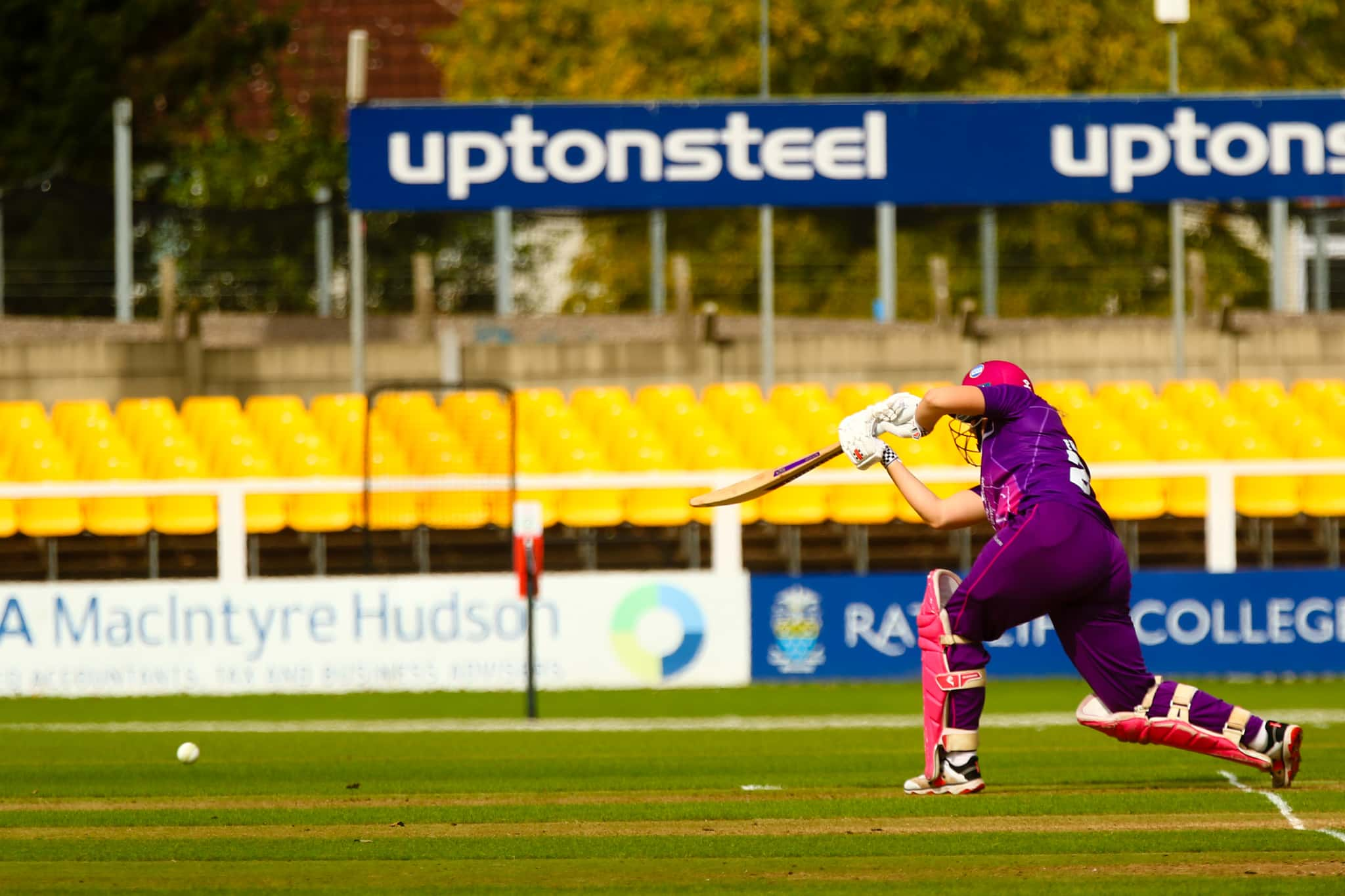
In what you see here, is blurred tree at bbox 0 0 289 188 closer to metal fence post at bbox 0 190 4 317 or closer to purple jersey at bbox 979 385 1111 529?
metal fence post at bbox 0 190 4 317

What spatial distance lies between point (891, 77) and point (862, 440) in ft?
90.5

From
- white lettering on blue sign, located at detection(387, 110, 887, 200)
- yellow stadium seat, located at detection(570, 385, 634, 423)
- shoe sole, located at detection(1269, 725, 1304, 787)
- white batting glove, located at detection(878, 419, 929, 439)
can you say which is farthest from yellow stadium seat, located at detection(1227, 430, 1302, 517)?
white batting glove, located at detection(878, 419, 929, 439)

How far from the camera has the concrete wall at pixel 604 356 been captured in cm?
1991

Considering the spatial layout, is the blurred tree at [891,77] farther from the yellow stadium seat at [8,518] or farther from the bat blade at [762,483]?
the bat blade at [762,483]

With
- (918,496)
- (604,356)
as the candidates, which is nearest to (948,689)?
(918,496)

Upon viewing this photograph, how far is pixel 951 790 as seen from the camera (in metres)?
8.69

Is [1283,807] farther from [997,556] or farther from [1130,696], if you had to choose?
[997,556]

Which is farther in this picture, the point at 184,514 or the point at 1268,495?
the point at 1268,495

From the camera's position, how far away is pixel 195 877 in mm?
7094

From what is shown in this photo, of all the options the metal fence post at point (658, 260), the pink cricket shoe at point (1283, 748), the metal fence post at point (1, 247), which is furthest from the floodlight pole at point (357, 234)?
the pink cricket shoe at point (1283, 748)

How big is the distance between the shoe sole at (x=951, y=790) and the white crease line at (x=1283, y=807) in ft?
3.85

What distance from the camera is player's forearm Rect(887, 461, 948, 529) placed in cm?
818

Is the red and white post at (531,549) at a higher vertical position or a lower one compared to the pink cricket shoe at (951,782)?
higher

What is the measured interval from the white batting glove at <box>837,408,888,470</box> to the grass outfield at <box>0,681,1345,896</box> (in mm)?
1437
